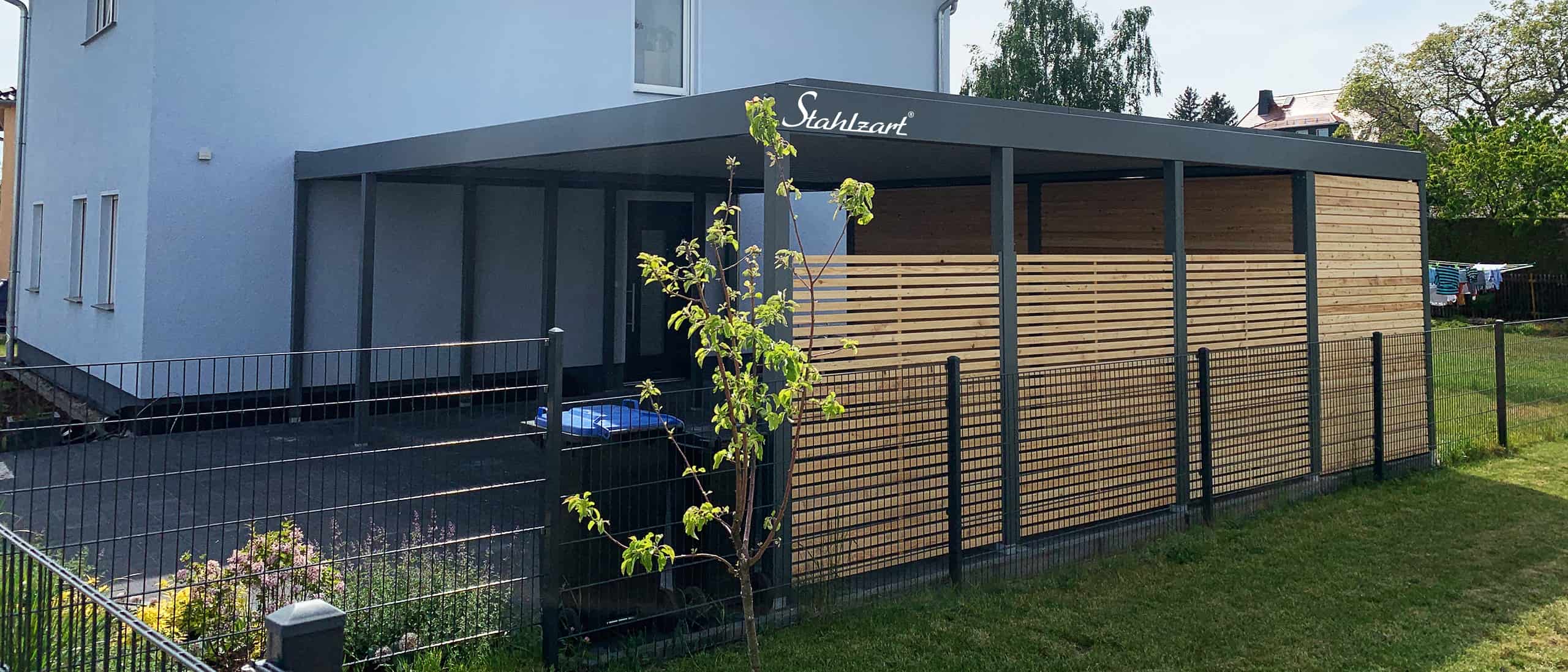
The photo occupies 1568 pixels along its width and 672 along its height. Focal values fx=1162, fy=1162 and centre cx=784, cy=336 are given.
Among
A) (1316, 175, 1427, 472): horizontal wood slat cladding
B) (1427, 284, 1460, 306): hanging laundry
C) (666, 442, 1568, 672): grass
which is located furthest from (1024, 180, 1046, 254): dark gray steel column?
(1427, 284, 1460, 306): hanging laundry

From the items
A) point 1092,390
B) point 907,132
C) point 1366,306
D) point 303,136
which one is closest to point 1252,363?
point 1092,390

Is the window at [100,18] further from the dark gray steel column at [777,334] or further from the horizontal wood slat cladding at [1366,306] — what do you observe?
the horizontal wood slat cladding at [1366,306]

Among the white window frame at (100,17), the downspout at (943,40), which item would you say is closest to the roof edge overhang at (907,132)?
the white window frame at (100,17)

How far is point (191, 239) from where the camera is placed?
1205 cm

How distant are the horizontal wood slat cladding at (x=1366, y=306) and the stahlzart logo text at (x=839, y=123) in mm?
4627

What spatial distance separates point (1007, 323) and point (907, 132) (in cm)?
140

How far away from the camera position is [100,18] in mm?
13898

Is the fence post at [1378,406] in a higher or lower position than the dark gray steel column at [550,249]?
lower

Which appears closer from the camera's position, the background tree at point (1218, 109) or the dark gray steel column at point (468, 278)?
the dark gray steel column at point (468, 278)

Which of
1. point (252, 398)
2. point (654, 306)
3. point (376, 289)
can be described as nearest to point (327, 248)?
point (376, 289)

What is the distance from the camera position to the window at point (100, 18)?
13.3 m

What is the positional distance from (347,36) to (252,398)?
4188 millimetres

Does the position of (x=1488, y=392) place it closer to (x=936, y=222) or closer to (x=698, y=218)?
(x=936, y=222)

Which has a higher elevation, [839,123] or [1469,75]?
[1469,75]
